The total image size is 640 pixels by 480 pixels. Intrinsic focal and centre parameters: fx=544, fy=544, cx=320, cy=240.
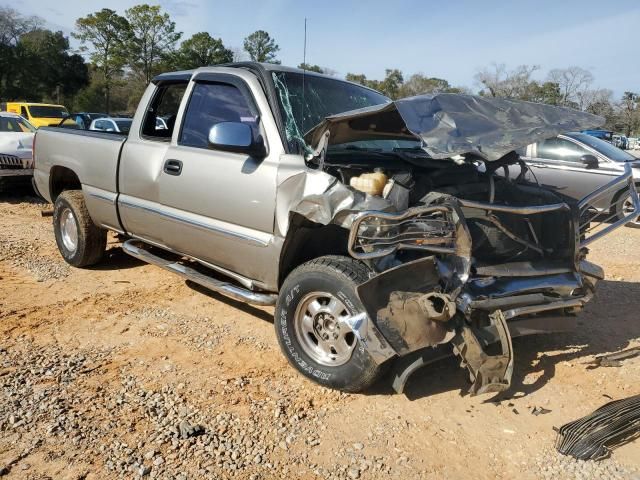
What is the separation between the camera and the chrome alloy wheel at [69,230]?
5801 millimetres

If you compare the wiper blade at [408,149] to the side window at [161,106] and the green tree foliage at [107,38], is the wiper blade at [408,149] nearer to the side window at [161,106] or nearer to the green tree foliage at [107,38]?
the side window at [161,106]

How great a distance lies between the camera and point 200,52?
135 feet

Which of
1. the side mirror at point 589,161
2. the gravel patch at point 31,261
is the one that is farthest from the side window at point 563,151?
the gravel patch at point 31,261

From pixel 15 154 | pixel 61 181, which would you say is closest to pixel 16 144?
pixel 15 154

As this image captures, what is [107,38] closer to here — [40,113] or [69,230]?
[40,113]

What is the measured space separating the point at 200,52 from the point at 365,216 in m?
41.9

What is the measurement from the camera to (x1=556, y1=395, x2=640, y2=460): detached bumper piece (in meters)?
2.82

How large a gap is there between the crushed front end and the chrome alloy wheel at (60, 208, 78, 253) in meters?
3.92

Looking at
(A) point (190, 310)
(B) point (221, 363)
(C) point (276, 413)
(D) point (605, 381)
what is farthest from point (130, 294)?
(D) point (605, 381)

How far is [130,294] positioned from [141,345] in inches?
48.8

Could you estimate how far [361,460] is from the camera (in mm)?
2748

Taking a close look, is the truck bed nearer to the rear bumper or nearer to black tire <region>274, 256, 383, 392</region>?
black tire <region>274, 256, 383, 392</region>

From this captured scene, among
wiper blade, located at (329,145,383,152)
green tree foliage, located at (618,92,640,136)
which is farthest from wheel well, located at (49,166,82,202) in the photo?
green tree foliage, located at (618,92,640,136)

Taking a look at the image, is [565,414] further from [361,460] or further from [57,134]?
[57,134]
